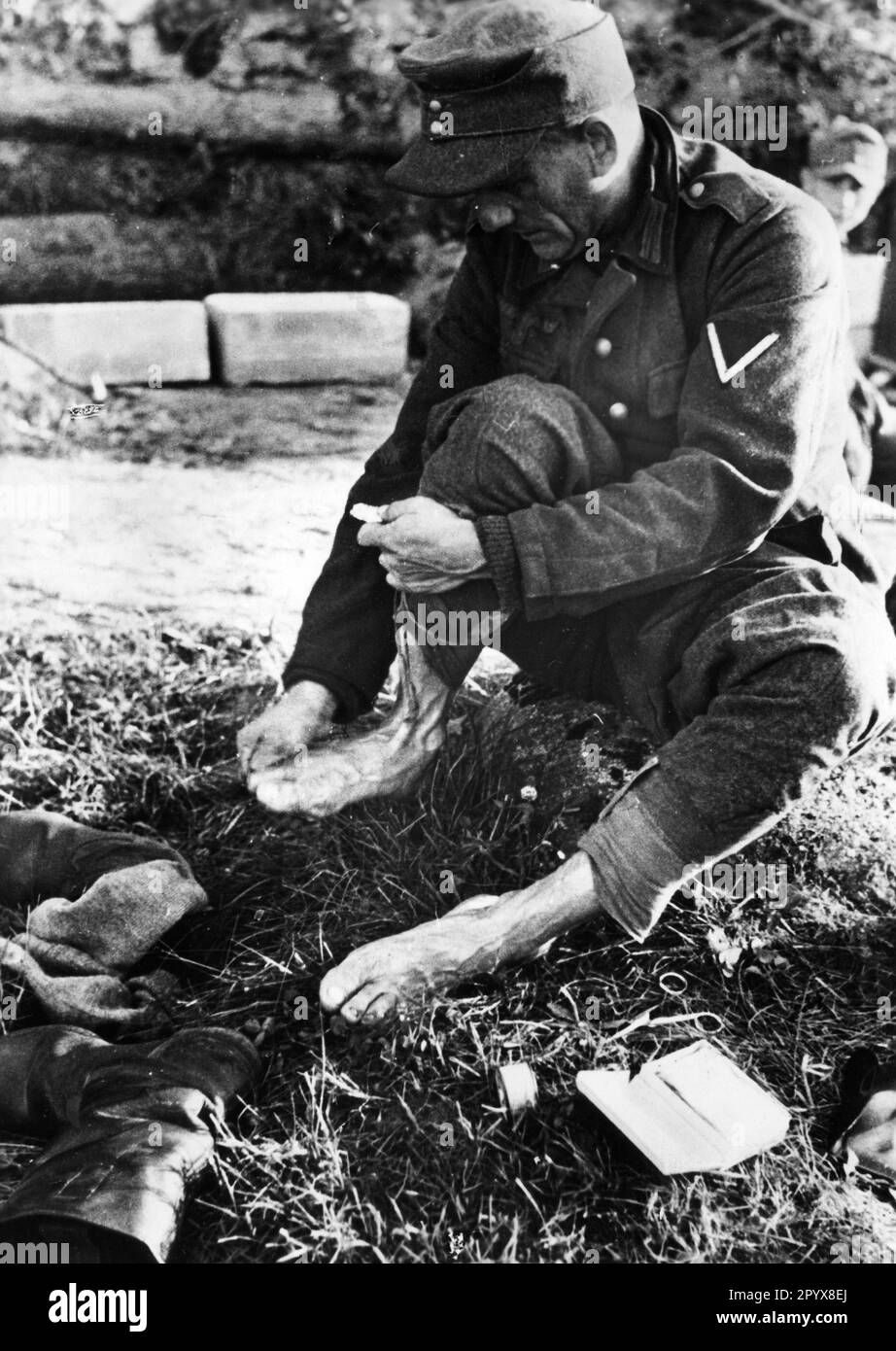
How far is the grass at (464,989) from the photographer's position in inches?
75.9

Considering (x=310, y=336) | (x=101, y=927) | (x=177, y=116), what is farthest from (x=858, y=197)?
(x=101, y=927)

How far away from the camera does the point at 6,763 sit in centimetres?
271

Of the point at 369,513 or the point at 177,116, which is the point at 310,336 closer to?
the point at 177,116

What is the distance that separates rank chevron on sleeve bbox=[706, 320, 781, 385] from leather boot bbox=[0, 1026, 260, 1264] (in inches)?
52.1

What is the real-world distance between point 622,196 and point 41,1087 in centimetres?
169

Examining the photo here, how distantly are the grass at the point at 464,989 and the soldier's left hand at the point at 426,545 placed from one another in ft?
1.48

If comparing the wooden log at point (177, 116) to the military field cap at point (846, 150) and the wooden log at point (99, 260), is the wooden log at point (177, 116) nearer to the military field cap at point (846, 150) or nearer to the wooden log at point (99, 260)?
the wooden log at point (99, 260)

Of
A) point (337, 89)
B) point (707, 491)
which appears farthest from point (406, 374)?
point (707, 491)

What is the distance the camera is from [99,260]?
9.51 ft

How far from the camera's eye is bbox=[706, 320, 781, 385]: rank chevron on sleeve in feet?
6.63

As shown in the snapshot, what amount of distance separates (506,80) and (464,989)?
4.80 ft

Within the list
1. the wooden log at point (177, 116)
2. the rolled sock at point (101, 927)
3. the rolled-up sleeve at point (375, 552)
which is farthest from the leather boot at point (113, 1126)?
the wooden log at point (177, 116)

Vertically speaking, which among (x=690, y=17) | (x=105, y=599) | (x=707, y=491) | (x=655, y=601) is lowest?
(x=105, y=599)
